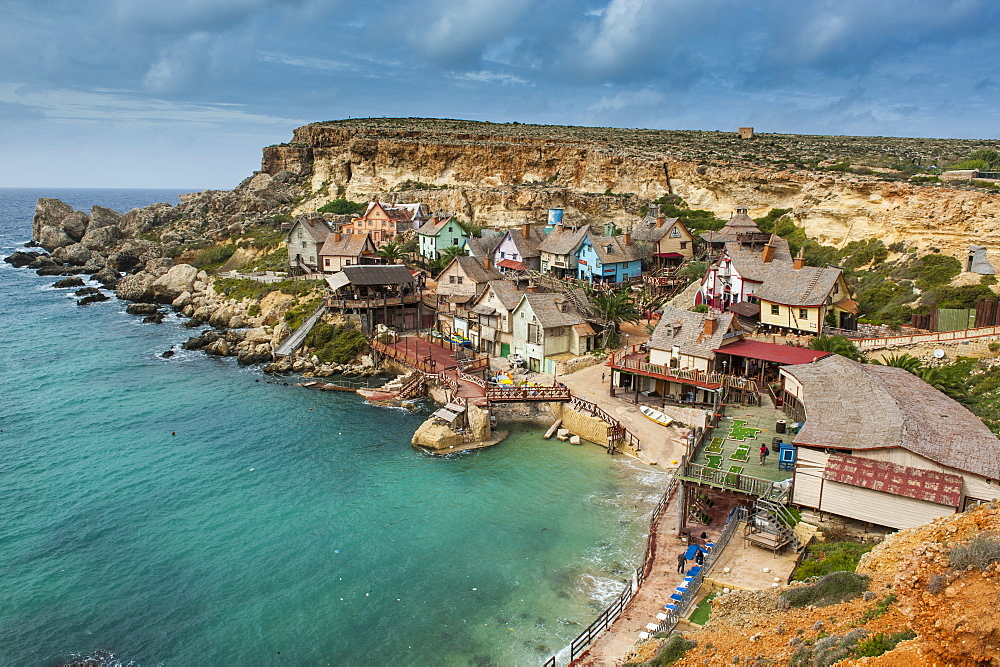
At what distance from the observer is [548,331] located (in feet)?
152

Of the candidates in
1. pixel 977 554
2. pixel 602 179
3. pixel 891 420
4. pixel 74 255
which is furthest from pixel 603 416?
pixel 74 255

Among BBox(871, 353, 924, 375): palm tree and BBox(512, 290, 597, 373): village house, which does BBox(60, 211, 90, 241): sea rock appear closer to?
BBox(512, 290, 597, 373): village house

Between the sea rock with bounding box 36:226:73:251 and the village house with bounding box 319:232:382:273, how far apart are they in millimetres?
67323

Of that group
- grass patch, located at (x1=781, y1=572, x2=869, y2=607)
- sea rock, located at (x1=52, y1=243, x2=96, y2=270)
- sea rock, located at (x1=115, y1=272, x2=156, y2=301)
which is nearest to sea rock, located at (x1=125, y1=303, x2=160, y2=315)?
sea rock, located at (x1=115, y1=272, x2=156, y2=301)

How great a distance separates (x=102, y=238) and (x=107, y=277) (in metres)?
22.9

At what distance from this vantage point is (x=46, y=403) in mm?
45031

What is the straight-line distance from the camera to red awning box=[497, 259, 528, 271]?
218 ft

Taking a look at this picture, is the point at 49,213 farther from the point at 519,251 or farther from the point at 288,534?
the point at 288,534

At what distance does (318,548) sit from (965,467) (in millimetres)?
24285

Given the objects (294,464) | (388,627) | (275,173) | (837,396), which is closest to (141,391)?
(294,464)

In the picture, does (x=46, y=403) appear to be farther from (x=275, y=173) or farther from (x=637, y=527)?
(x=275, y=173)

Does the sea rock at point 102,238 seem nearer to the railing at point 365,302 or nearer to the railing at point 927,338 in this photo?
the railing at point 365,302

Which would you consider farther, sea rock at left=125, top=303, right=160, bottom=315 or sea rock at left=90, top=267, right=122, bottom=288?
sea rock at left=90, top=267, right=122, bottom=288

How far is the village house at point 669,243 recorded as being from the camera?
65062mm
